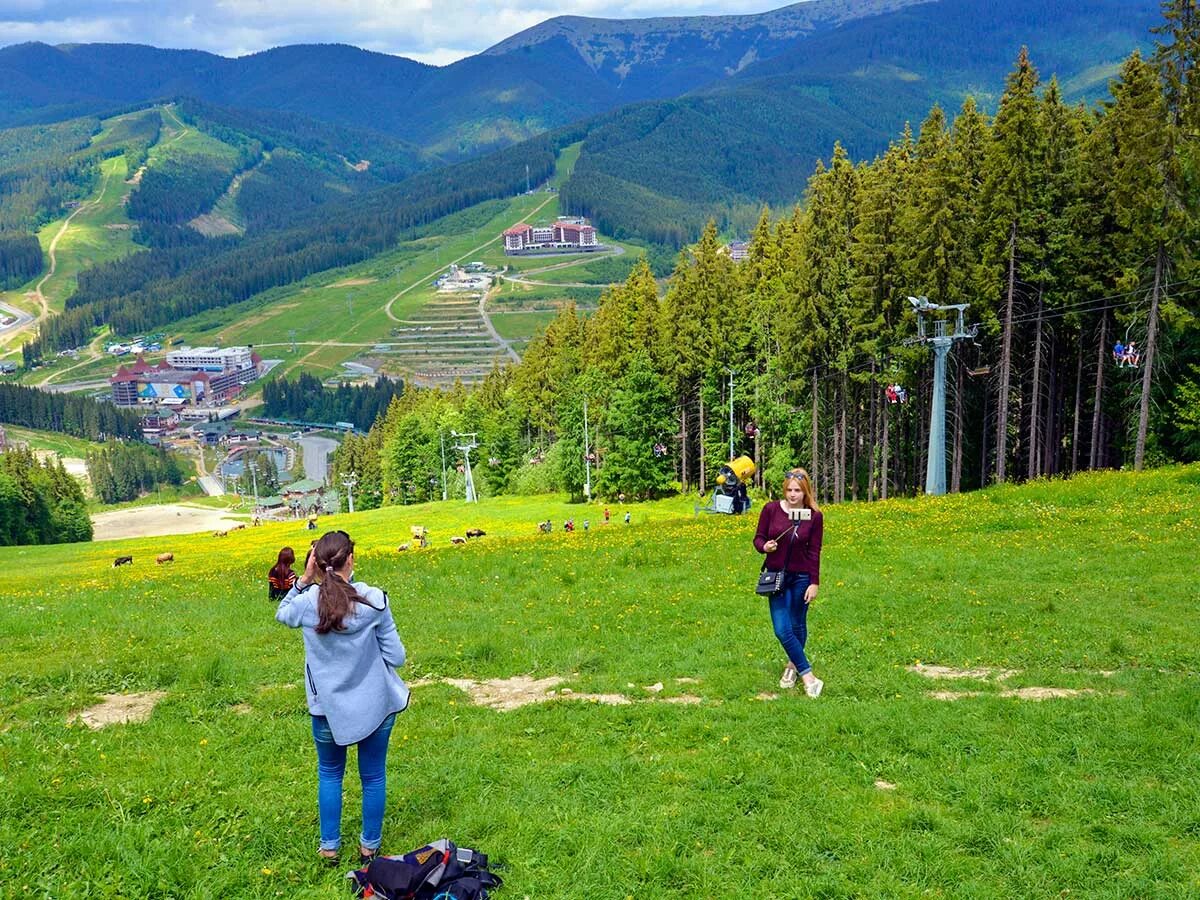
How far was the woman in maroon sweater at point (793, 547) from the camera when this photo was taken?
12.1 m

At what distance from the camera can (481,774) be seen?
10297 millimetres

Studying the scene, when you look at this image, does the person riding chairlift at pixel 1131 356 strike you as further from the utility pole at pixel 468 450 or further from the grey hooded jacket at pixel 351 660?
the utility pole at pixel 468 450

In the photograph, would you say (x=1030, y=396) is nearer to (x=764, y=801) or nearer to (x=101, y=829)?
(x=764, y=801)

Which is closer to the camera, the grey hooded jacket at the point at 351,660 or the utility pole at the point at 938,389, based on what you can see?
the grey hooded jacket at the point at 351,660

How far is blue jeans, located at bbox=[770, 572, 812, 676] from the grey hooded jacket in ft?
20.0

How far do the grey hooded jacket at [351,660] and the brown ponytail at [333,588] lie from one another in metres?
0.07

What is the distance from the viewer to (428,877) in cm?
742

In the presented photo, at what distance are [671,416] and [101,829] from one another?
59126 millimetres

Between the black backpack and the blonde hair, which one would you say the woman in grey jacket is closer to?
the black backpack

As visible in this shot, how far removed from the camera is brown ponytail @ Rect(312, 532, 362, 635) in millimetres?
7549

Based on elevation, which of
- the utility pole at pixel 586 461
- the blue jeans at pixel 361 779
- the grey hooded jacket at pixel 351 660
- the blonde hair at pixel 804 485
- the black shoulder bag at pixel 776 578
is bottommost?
the utility pole at pixel 586 461

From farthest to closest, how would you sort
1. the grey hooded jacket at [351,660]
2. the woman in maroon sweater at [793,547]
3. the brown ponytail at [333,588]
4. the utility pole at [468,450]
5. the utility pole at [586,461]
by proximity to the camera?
1. the utility pole at [468,450]
2. the utility pole at [586,461]
3. the woman in maroon sweater at [793,547]
4. the grey hooded jacket at [351,660]
5. the brown ponytail at [333,588]

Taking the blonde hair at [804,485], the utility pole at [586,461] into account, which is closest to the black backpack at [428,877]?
the blonde hair at [804,485]

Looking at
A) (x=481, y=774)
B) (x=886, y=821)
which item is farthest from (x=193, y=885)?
(x=886, y=821)
